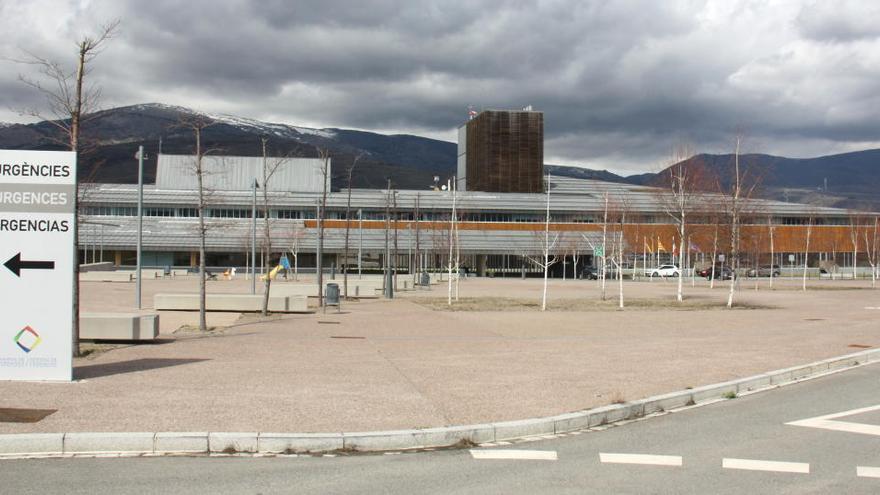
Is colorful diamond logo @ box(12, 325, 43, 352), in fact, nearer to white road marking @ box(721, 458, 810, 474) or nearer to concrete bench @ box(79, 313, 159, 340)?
concrete bench @ box(79, 313, 159, 340)

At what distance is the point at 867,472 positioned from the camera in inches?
295

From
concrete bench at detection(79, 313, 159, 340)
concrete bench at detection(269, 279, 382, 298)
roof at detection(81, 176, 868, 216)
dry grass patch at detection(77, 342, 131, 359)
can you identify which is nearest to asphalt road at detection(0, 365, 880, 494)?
dry grass patch at detection(77, 342, 131, 359)

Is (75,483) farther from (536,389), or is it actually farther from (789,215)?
(789,215)

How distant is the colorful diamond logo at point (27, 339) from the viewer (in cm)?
1166

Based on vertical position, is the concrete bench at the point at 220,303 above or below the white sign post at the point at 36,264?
below

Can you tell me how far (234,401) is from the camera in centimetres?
1030

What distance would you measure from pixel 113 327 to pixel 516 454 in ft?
38.4

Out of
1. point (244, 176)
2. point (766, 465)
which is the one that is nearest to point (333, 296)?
point (766, 465)

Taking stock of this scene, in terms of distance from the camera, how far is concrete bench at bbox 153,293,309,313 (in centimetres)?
2816

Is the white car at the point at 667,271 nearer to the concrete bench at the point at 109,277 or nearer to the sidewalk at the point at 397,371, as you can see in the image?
the concrete bench at the point at 109,277

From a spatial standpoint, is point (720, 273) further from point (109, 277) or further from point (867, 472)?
point (867, 472)

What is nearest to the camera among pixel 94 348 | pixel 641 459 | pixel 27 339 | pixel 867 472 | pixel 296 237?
pixel 867 472

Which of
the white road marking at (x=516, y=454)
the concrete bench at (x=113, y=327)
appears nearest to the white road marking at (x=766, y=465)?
the white road marking at (x=516, y=454)

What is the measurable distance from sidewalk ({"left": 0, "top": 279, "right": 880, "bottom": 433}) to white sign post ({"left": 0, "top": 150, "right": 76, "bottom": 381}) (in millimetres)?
442
